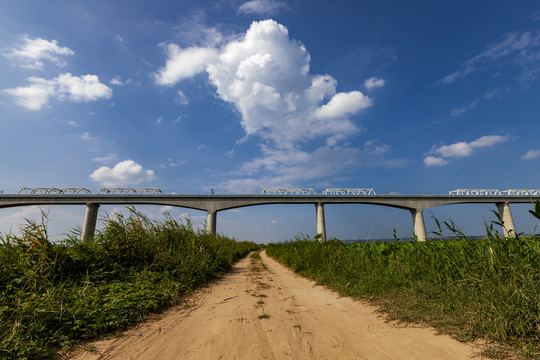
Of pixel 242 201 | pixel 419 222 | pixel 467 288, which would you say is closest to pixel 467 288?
pixel 467 288

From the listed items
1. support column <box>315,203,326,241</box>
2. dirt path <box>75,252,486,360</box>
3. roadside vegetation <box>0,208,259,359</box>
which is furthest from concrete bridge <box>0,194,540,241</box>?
dirt path <box>75,252,486,360</box>

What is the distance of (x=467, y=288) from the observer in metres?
3.24

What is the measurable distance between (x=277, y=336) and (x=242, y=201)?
38.0 m

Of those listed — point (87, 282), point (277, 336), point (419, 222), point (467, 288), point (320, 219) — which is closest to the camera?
point (277, 336)

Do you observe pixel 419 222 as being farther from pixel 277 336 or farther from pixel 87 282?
pixel 87 282

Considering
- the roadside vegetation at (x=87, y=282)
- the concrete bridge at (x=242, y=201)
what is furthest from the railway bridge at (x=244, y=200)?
the roadside vegetation at (x=87, y=282)

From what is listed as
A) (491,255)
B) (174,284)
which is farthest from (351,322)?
(174,284)

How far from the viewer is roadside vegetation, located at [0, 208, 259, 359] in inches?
111

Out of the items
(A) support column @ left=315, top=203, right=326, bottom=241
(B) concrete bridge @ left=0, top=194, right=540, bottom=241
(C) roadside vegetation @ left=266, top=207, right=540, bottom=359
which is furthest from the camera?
(A) support column @ left=315, top=203, right=326, bottom=241

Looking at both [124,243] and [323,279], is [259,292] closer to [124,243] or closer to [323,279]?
[323,279]

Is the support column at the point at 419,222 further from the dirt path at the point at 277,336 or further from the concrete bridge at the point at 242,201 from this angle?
the dirt path at the point at 277,336

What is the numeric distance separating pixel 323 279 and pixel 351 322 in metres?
3.10

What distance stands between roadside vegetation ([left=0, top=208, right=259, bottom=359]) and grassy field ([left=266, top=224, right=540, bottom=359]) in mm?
3962

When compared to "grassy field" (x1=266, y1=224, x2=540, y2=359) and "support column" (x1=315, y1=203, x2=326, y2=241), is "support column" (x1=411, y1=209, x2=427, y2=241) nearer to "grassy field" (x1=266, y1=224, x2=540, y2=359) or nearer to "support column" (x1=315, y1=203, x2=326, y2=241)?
"support column" (x1=315, y1=203, x2=326, y2=241)
